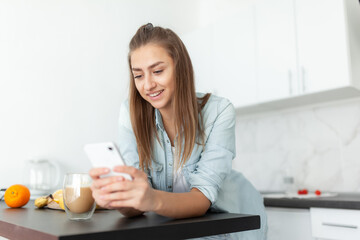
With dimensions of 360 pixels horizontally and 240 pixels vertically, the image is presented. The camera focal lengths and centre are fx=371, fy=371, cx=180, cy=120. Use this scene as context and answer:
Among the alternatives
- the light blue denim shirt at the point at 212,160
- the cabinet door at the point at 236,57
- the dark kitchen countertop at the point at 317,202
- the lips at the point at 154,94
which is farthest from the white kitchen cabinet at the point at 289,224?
the lips at the point at 154,94

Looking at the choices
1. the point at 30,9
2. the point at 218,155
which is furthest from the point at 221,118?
the point at 30,9

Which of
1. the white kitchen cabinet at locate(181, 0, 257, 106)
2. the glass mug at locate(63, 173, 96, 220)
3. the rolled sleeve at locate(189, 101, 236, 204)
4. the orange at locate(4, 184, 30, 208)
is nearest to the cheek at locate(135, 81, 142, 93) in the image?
the rolled sleeve at locate(189, 101, 236, 204)

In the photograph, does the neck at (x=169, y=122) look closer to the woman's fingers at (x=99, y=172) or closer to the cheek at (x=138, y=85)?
the cheek at (x=138, y=85)

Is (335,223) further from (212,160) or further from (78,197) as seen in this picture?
(78,197)

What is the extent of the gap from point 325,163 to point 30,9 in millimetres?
2344

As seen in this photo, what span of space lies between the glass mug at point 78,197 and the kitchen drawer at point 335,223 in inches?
54.8

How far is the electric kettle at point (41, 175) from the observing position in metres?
2.49

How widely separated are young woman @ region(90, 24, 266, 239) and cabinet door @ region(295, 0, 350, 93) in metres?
1.16

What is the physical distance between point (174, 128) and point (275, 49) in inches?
56.6

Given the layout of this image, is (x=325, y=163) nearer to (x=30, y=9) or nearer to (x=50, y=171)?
(x=50, y=171)

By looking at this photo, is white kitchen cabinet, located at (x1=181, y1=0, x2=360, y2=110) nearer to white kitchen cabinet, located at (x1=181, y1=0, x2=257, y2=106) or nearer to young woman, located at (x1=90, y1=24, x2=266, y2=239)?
white kitchen cabinet, located at (x1=181, y1=0, x2=257, y2=106)

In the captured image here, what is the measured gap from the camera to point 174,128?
1.38 m

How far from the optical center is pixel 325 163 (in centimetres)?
253

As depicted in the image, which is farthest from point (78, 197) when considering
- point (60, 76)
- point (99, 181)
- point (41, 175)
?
point (60, 76)
